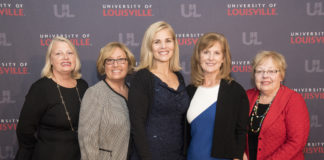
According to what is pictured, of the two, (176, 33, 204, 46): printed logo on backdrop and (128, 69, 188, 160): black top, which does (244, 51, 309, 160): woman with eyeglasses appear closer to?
(128, 69, 188, 160): black top

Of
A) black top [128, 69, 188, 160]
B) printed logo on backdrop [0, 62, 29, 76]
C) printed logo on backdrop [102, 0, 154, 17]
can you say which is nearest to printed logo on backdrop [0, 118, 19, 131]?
printed logo on backdrop [0, 62, 29, 76]

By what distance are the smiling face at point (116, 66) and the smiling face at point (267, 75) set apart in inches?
45.5

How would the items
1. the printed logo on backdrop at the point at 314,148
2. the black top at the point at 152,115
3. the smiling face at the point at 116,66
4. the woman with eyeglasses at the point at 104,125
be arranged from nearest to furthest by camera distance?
1. the black top at the point at 152,115
2. the woman with eyeglasses at the point at 104,125
3. the smiling face at the point at 116,66
4. the printed logo on backdrop at the point at 314,148

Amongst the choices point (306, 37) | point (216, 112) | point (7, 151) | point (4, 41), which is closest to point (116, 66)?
point (216, 112)

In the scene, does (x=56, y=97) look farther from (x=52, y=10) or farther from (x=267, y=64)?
(x=267, y=64)

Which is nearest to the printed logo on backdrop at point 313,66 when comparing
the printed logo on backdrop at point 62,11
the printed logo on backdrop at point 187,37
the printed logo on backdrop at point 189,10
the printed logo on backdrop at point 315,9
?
the printed logo on backdrop at point 315,9

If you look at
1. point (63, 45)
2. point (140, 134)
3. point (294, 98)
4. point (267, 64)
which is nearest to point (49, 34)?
point (63, 45)

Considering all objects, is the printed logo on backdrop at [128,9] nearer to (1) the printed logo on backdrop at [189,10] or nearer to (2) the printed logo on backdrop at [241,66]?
(1) the printed logo on backdrop at [189,10]

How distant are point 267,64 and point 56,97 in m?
1.80

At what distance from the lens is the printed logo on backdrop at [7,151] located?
2.77 m

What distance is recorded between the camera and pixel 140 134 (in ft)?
5.57

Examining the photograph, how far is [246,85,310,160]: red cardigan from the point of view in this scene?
76.6 inches

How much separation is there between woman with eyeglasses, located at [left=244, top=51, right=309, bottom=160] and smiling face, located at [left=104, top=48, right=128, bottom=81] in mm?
1152

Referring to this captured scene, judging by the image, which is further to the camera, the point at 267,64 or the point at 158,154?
the point at 267,64
